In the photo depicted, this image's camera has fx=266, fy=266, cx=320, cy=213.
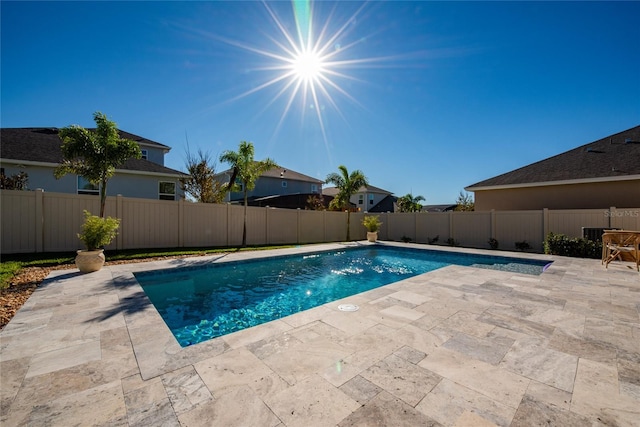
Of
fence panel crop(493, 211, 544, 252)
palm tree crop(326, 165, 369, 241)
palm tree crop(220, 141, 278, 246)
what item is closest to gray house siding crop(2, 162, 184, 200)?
palm tree crop(220, 141, 278, 246)

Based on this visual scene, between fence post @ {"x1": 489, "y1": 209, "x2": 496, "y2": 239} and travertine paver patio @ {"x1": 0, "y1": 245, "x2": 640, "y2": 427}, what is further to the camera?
fence post @ {"x1": 489, "y1": 209, "x2": 496, "y2": 239}

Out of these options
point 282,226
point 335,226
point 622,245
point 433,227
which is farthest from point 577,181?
point 282,226

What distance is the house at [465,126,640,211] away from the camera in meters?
11.4

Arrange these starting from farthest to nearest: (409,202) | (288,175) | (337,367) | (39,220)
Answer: (409,202) → (288,175) → (39,220) → (337,367)

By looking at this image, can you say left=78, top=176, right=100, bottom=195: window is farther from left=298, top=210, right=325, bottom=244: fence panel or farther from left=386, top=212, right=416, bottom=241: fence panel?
left=386, top=212, right=416, bottom=241: fence panel

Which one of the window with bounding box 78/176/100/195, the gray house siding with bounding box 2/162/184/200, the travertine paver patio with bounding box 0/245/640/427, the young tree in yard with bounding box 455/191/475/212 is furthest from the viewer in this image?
the young tree in yard with bounding box 455/191/475/212

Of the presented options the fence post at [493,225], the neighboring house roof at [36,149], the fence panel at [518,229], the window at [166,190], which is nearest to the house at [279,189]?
the window at [166,190]

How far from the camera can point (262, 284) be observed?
6988 mm

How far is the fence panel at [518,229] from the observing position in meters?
12.0

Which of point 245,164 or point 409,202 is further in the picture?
point 409,202

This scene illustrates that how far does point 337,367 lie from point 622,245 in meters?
10.0

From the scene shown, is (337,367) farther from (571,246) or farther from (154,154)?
(154,154)

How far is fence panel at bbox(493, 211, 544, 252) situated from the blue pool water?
9.78 feet

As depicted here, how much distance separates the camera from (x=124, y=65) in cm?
853
